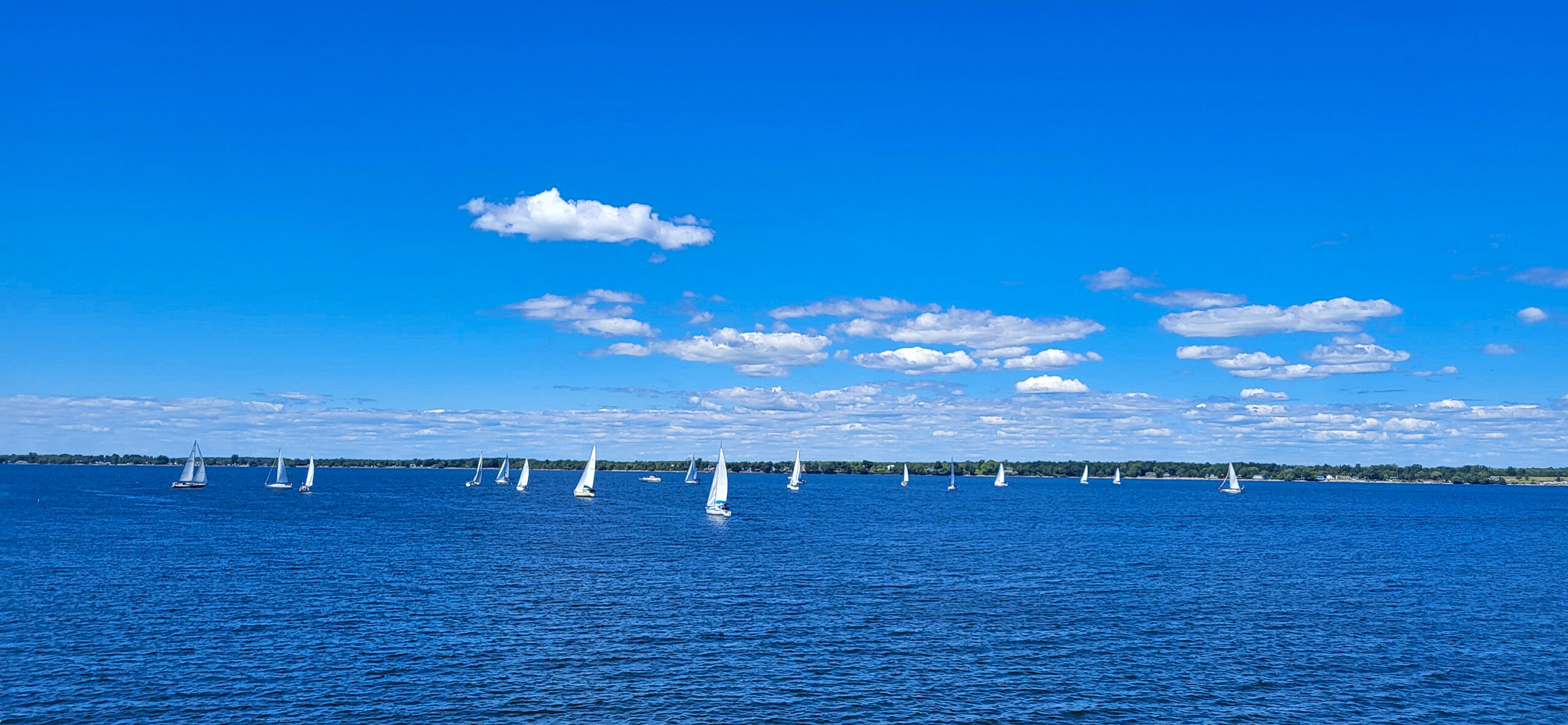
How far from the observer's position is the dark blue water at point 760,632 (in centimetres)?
4822

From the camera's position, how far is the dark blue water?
158ft

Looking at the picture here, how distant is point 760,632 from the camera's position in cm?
6406

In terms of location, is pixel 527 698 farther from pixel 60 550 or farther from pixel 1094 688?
pixel 60 550

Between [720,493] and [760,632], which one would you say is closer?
[760,632]

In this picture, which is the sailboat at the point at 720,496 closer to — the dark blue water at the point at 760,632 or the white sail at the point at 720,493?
the white sail at the point at 720,493

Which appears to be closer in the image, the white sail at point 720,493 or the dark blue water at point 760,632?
the dark blue water at point 760,632

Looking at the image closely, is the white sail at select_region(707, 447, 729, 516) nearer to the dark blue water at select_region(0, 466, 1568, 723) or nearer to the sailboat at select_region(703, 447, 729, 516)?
the sailboat at select_region(703, 447, 729, 516)

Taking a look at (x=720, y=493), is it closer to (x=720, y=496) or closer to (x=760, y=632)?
(x=720, y=496)

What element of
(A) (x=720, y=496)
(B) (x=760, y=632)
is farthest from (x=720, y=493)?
(B) (x=760, y=632)

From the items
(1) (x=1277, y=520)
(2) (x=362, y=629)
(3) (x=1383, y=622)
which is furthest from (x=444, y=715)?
(1) (x=1277, y=520)

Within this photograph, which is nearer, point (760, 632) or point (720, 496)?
point (760, 632)

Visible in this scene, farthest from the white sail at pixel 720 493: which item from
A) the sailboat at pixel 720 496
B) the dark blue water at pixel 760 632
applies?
the dark blue water at pixel 760 632

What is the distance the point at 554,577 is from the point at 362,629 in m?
24.6

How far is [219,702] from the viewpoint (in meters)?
46.8
